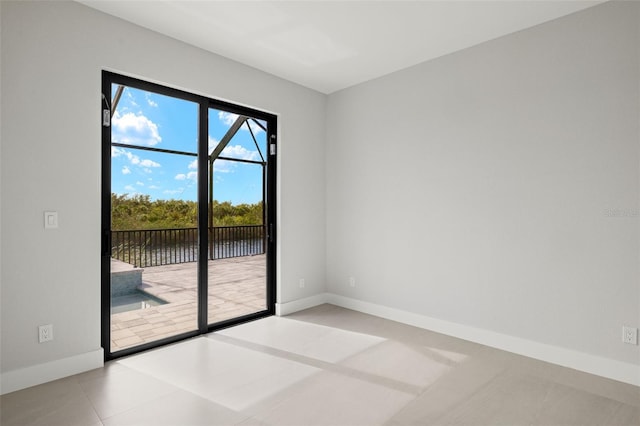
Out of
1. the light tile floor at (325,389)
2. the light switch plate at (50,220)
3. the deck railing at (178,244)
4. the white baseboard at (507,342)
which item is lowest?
the light tile floor at (325,389)

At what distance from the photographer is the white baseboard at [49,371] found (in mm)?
2311

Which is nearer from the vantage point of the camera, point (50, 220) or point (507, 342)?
point (50, 220)

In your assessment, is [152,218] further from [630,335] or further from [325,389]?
[630,335]

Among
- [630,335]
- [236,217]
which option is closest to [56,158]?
[236,217]

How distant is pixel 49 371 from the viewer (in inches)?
97.4

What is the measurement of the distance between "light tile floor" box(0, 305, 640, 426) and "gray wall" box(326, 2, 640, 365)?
487 millimetres

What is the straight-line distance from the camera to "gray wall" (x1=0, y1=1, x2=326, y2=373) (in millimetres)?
2344

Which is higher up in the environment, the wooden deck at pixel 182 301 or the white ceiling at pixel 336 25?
the white ceiling at pixel 336 25

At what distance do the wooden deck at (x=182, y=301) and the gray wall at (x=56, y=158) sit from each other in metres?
0.50

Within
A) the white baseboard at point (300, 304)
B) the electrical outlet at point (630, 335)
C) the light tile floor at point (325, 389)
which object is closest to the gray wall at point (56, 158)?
the light tile floor at point (325, 389)

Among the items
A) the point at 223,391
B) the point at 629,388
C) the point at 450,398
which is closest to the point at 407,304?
the point at 450,398

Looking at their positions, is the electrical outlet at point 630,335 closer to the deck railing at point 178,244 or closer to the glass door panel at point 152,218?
the deck railing at point 178,244

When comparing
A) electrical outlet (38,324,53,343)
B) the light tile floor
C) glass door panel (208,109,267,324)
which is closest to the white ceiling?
glass door panel (208,109,267,324)

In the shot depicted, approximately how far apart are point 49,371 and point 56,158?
1.56 meters
